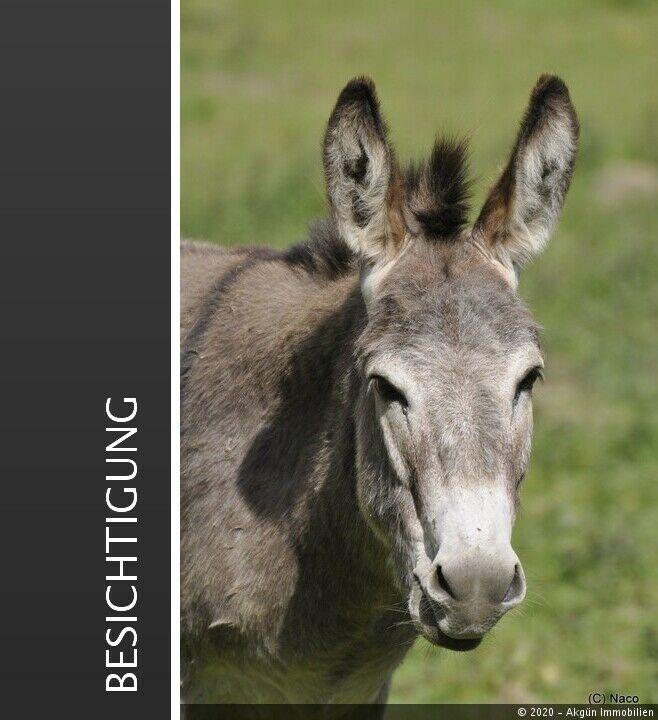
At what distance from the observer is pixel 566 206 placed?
12547 mm

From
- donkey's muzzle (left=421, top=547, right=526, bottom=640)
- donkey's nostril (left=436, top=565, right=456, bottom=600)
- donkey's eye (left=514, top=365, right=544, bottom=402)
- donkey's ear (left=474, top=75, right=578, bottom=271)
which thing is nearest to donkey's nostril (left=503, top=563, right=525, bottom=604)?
donkey's muzzle (left=421, top=547, right=526, bottom=640)

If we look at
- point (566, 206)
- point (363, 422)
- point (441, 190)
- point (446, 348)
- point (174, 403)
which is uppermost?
point (566, 206)

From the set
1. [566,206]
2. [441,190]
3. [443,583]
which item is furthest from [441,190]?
[566,206]

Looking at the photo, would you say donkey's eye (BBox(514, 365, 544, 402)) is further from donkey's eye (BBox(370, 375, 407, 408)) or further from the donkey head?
donkey's eye (BBox(370, 375, 407, 408))

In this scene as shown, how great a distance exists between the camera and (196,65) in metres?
17.3

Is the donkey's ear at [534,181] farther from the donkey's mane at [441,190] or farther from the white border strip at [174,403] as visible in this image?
the white border strip at [174,403]

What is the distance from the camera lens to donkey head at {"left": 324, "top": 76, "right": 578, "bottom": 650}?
319cm

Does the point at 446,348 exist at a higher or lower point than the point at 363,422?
higher

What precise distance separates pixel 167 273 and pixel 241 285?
55 centimetres

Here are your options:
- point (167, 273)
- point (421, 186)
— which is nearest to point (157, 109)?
point (167, 273)

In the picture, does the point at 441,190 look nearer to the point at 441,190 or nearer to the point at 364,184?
the point at 441,190

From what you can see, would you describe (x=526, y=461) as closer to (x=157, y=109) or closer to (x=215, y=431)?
(x=215, y=431)

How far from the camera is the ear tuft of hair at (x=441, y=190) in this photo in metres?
3.84

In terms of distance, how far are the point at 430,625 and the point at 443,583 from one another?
0.57ft
